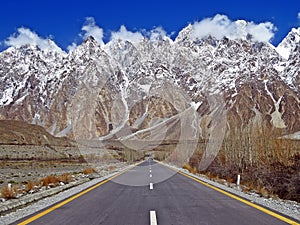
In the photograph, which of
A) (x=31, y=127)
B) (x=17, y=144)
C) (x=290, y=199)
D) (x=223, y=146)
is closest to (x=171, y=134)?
(x=31, y=127)

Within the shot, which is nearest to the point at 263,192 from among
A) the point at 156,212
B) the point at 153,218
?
the point at 156,212

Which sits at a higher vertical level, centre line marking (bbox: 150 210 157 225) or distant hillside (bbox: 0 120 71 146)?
distant hillside (bbox: 0 120 71 146)

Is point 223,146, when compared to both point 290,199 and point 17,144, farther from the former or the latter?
point 17,144

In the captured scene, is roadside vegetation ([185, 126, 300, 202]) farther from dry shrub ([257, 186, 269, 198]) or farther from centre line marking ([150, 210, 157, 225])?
centre line marking ([150, 210, 157, 225])

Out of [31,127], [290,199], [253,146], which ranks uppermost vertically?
[31,127]

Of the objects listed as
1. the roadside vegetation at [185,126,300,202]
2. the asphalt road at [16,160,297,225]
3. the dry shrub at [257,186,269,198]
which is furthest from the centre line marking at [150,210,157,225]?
the roadside vegetation at [185,126,300,202]

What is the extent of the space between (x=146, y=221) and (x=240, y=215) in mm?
2551

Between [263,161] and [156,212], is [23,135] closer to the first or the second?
[263,161]

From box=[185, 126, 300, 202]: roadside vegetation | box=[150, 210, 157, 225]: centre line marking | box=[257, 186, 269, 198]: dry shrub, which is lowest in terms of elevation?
box=[150, 210, 157, 225]: centre line marking

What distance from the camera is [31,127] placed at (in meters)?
109

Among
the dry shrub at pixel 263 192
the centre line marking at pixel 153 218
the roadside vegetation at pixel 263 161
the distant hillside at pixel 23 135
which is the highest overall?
the distant hillside at pixel 23 135

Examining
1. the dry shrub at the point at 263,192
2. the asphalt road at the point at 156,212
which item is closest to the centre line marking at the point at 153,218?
the asphalt road at the point at 156,212

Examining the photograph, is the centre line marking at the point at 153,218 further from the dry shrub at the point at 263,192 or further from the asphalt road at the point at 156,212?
the dry shrub at the point at 263,192

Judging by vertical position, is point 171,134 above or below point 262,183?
above
